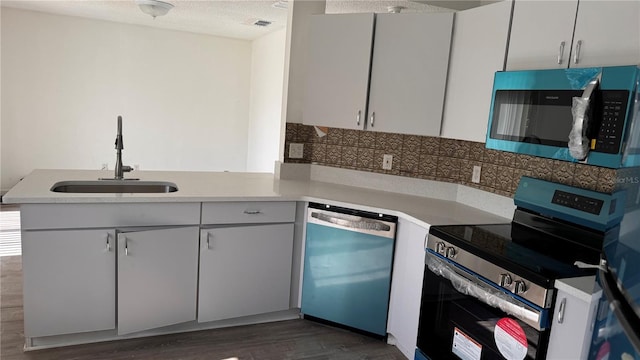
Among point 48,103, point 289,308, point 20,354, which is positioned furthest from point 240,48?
point 20,354

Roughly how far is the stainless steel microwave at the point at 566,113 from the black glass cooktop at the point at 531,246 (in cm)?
40

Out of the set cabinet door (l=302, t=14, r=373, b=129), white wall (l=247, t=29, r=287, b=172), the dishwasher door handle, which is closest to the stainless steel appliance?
the dishwasher door handle

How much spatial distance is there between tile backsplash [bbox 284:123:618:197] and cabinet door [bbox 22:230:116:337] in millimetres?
1471

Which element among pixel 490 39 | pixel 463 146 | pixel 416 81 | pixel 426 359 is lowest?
pixel 426 359

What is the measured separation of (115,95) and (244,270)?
15.1 ft

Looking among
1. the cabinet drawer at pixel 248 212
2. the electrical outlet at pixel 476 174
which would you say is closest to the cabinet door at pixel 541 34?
the electrical outlet at pixel 476 174

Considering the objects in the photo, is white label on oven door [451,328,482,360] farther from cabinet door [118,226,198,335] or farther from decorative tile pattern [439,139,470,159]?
cabinet door [118,226,198,335]

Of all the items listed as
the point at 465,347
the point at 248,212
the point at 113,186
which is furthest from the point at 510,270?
the point at 113,186

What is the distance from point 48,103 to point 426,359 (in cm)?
584

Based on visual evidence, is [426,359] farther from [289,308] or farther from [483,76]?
[483,76]

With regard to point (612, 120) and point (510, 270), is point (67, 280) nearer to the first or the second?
point (510, 270)

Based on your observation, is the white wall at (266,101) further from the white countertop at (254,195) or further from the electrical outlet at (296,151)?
the white countertop at (254,195)

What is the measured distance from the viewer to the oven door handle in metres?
1.63

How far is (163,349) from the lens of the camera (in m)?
2.51
